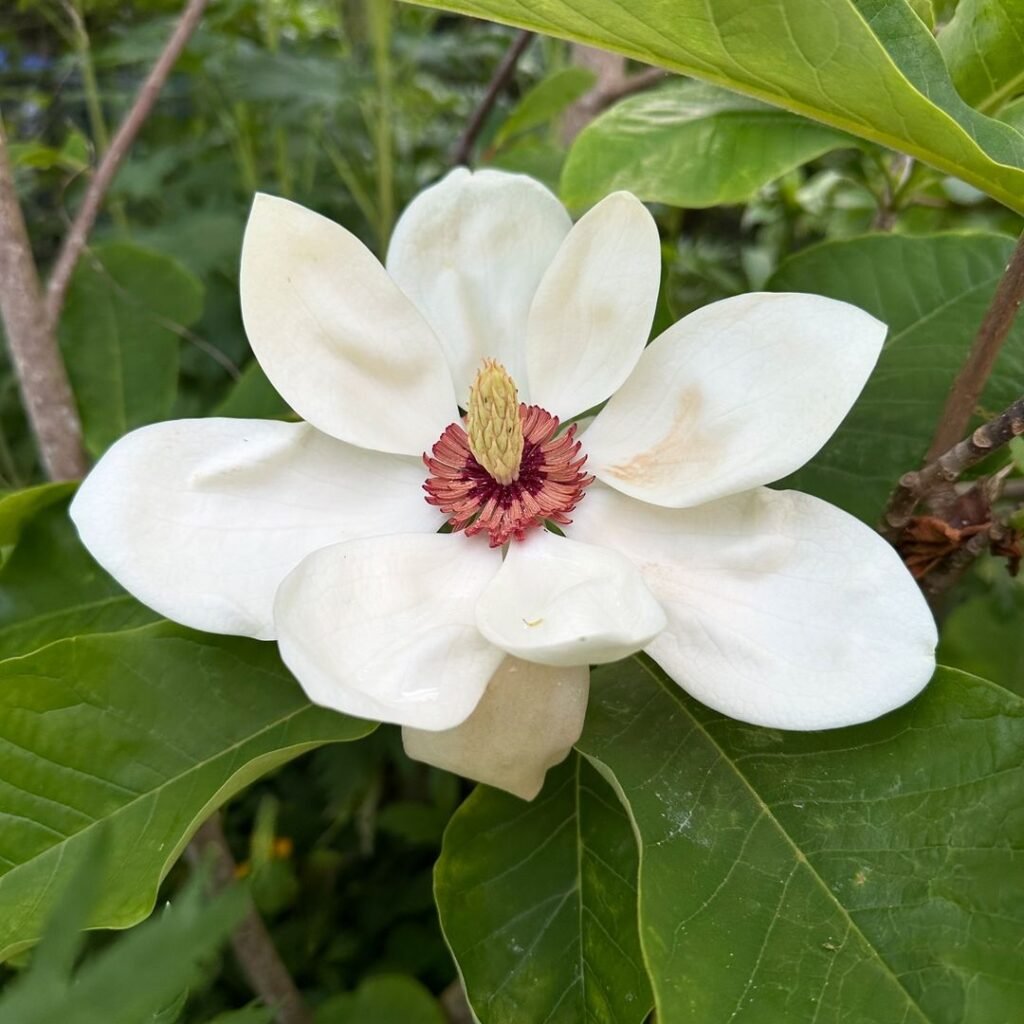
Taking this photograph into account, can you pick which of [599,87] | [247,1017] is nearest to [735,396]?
[247,1017]

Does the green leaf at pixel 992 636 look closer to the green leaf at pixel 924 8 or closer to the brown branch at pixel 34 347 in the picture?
the green leaf at pixel 924 8

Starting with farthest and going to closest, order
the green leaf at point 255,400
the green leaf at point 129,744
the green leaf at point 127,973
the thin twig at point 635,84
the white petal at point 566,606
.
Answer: the thin twig at point 635,84 → the green leaf at point 255,400 → the green leaf at point 129,744 → the white petal at point 566,606 → the green leaf at point 127,973

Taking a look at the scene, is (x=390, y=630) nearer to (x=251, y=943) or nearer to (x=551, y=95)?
(x=251, y=943)

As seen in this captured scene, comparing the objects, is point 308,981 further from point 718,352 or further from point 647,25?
point 647,25

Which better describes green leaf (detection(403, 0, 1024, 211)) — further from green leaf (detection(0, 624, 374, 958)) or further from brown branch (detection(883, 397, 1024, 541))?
green leaf (detection(0, 624, 374, 958))

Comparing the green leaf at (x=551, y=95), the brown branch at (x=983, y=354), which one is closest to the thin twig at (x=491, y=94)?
the green leaf at (x=551, y=95)
